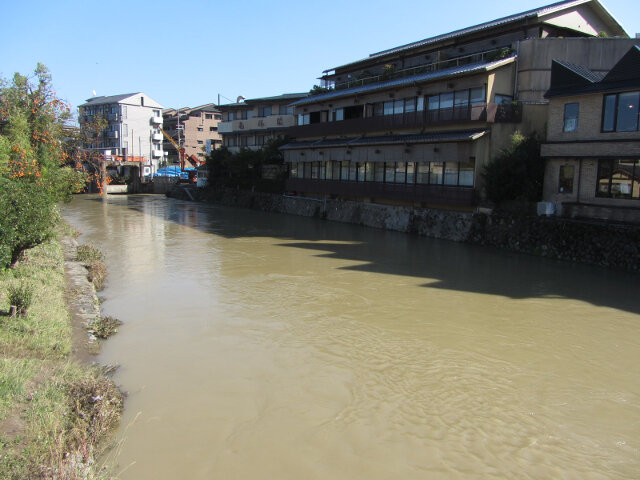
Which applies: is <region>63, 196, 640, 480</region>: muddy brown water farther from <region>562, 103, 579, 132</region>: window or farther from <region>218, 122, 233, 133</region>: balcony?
<region>218, 122, 233, 133</region>: balcony

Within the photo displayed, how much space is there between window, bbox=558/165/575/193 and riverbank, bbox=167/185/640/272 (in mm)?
1825

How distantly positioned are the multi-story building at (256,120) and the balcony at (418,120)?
345 inches

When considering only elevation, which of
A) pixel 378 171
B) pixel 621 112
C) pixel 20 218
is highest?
pixel 621 112

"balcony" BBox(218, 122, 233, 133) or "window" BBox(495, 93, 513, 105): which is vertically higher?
"balcony" BBox(218, 122, 233, 133)

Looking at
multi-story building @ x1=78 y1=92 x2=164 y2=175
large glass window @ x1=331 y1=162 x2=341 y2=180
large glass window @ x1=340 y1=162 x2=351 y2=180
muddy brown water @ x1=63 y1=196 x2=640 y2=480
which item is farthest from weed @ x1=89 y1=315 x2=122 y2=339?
multi-story building @ x1=78 y1=92 x2=164 y2=175

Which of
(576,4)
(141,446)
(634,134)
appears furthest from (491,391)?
(576,4)

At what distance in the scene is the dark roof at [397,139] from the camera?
24.7 metres

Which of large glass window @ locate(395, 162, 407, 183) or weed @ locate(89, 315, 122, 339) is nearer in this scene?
weed @ locate(89, 315, 122, 339)

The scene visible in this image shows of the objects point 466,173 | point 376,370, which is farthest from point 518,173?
point 376,370

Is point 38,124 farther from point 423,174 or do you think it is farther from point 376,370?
point 423,174

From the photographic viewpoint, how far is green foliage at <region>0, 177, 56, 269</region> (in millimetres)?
9952

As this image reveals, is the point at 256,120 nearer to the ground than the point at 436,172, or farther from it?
farther from it

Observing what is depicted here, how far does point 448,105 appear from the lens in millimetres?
27328

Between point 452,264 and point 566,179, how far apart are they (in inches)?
276
